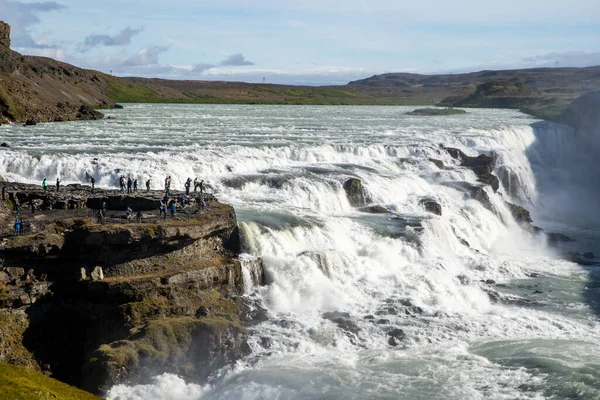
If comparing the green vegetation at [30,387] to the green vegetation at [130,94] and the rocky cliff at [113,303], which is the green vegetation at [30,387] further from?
the green vegetation at [130,94]

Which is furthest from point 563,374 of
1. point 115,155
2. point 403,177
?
point 115,155

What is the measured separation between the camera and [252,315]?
89.8 ft

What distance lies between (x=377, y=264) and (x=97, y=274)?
13533mm

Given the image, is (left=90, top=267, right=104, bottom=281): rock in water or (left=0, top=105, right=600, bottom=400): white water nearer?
(left=0, top=105, right=600, bottom=400): white water

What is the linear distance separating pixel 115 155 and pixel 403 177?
18563 millimetres

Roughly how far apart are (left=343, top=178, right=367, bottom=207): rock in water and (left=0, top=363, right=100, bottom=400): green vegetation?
24508mm

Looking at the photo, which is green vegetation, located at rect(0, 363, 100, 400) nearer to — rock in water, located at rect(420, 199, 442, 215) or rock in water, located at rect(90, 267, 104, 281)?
rock in water, located at rect(90, 267, 104, 281)

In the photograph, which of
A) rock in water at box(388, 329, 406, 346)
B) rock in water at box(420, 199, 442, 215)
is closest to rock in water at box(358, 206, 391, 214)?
rock in water at box(420, 199, 442, 215)

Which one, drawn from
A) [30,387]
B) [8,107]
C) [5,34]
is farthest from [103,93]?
[30,387]

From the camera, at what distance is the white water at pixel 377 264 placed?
23.5 meters

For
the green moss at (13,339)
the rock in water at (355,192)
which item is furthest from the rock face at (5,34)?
the green moss at (13,339)

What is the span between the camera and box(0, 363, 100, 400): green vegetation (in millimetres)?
16359

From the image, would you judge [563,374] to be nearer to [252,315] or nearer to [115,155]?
[252,315]

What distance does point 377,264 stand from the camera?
33094 millimetres
